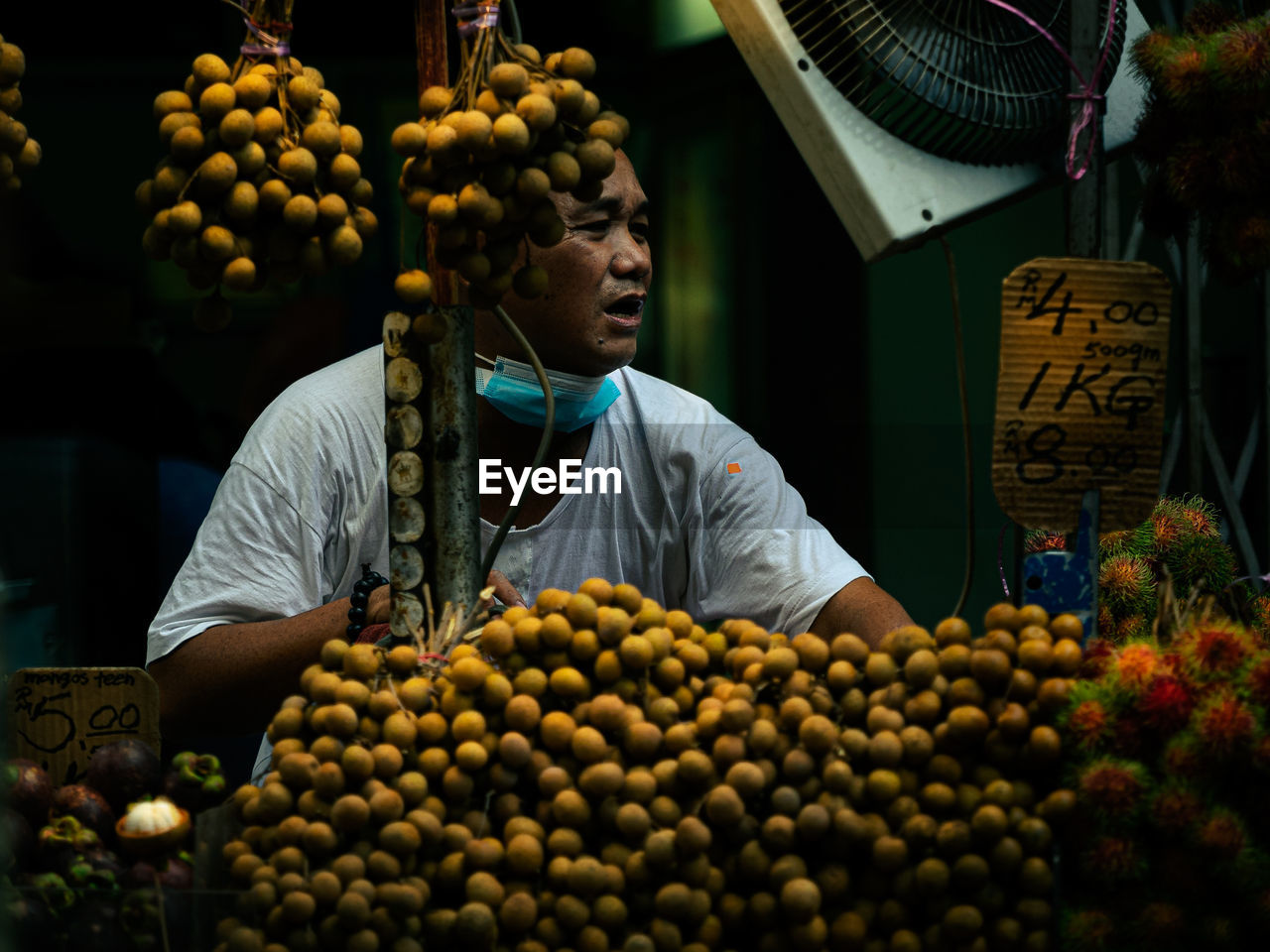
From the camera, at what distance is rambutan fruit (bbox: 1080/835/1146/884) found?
0.96 m

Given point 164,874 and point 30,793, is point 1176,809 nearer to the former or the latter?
point 164,874

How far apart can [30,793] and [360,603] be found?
38 centimetres

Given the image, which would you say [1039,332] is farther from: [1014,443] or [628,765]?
[628,765]

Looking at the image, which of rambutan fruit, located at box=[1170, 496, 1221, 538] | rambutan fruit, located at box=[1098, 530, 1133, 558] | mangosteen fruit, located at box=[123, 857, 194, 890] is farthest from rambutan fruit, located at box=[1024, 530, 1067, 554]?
mangosteen fruit, located at box=[123, 857, 194, 890]

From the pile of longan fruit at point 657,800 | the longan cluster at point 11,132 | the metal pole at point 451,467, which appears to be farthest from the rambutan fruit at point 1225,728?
the longan cluster at point 11,132

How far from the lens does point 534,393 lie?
166 centimetres

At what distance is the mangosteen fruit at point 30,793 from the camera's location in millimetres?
1153

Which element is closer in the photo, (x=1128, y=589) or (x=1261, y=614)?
(x=1261, y=614)

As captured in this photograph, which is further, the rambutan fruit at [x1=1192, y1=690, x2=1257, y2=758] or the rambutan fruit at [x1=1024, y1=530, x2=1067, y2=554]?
the rambutan fruit at [x1=1024, y1=530, x2=1067, y2=554]

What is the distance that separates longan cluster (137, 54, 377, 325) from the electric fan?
0.43 metres

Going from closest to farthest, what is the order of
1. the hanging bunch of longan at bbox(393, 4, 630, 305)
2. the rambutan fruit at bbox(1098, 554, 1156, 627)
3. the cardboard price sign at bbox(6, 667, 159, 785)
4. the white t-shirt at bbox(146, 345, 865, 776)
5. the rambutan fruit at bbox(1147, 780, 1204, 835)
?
the rambutan fruit at bbox(1147, 780, 1204, 835), the hanging bunch of longan at bbox(393, 4, 630, 305), the cardboard price sign at bbox(6, 667, 159, 785), the rambutan fruit at bbox(1098, 554, 1156, 627), the white t-shirt at bbox(146, 345, 865, 776)

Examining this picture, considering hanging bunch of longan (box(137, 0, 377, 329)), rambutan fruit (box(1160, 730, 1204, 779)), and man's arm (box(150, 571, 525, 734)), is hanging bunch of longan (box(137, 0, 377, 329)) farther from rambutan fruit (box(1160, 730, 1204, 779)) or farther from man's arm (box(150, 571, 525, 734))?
rambutan fruit (box(1160, 730, 1204, 779))

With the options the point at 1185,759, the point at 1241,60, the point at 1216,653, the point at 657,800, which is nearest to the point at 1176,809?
the point at 1185,759

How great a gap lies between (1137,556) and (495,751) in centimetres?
93
